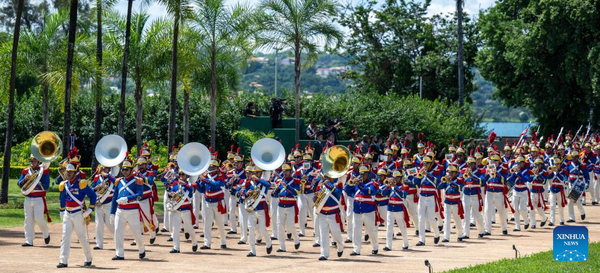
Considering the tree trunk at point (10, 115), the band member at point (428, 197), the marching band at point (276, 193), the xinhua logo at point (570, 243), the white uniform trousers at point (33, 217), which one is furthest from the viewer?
the tree trunk at point (10, 115)

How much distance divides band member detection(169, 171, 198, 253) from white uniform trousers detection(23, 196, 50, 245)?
2889 mm

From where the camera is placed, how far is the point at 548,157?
2612 cm

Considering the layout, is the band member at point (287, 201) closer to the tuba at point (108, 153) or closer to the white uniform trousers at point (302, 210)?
the white uniform trousers at point (302, 210)

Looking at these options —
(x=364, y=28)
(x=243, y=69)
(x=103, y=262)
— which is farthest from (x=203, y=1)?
(x=364, y=28)

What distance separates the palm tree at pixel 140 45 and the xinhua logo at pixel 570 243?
767 inches

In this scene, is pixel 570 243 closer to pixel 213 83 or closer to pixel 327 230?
pixel 327 230

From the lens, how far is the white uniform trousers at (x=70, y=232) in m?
15.3

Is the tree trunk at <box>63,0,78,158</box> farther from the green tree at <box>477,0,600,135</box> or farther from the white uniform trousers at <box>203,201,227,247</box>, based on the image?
the green tree at <box>477,0,600,135</box>

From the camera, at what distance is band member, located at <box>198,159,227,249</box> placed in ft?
60.0

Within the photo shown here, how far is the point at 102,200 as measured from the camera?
18.2 meters

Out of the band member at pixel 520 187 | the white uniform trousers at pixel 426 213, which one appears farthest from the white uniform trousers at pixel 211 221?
the band member at pixel 520 187

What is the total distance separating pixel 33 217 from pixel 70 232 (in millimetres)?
3236

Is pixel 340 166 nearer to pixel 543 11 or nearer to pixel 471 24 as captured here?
pixel 543 11

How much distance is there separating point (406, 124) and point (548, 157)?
12.7 m
